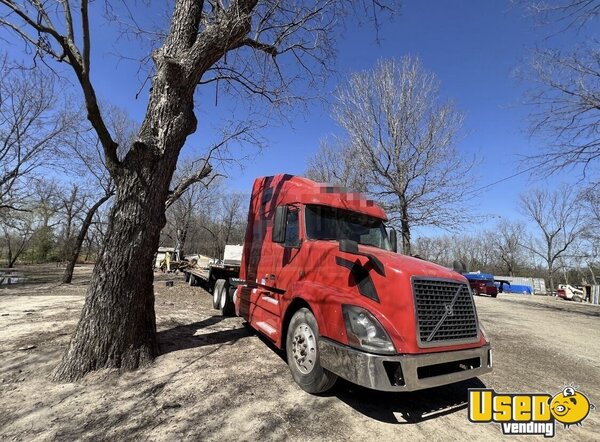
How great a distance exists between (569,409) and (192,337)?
5.73 metres

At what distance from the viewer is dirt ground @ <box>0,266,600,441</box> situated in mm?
3270

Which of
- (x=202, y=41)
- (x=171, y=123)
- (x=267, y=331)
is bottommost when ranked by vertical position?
(x=267, y=331)

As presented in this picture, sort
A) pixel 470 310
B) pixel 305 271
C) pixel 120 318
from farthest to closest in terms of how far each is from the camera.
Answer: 1. pixel 305 271
2. pixel 120 318
3. pixel 470 310

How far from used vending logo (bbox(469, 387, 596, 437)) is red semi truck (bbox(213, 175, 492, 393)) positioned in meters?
0.35

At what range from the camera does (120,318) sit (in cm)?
454

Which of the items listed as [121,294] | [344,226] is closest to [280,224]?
[344,226]

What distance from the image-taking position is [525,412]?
3840 mm

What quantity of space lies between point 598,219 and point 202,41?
4498cm

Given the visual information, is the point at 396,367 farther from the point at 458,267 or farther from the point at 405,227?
the point at 405,227

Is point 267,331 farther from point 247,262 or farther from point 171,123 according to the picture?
point 171,123

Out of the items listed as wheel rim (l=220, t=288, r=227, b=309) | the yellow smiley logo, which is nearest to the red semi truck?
the yellow smiley logo

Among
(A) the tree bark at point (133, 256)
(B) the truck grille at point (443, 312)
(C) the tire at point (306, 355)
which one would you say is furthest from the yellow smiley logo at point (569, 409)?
(A) the tree bark at point (133, 256)

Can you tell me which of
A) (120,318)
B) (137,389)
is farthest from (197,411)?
(120,318)

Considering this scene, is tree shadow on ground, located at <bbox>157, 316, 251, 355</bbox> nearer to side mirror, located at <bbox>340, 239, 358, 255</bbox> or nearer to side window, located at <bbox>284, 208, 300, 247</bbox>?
side window, located at <bbox>284, 208, 300, 247</bbox>
